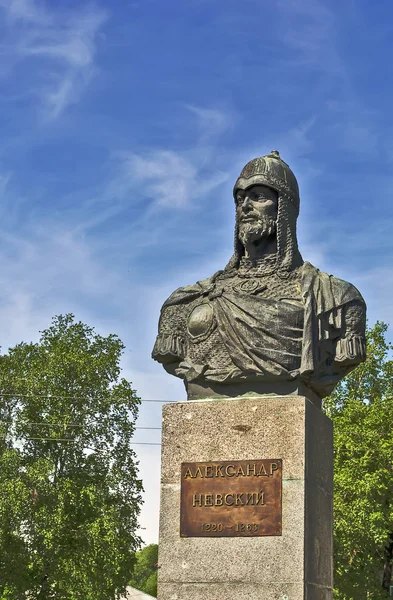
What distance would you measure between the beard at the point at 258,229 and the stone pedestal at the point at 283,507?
69.6 inches

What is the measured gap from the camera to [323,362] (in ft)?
34.0

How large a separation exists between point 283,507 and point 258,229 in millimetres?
2875

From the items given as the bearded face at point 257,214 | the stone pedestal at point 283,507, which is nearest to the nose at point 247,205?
the bearded face at point 257,214

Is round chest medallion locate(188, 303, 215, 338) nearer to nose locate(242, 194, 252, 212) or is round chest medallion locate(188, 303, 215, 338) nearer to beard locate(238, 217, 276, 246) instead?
beard locate(238, 217, 276, 246)

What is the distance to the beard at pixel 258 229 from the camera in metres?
10.9

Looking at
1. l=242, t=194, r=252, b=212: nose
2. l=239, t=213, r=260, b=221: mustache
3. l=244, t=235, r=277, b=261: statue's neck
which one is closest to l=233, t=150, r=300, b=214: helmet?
l=242, t=194, r=252, b=212: nose

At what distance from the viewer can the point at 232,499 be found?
9867 mm

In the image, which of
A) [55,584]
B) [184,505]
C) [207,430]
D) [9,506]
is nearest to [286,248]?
[207,430]

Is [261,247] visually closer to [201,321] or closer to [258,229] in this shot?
[258,229]

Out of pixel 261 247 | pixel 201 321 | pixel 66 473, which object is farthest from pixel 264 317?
pixel 66 473

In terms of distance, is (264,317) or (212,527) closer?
(212,527)

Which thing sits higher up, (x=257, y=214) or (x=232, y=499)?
(x=257, y=214)

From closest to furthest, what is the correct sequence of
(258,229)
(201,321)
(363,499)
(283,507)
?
(283,507) → (201,321) → (258,229) → (363,499)

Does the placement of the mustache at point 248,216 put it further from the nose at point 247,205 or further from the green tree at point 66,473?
the green tree at point 66,473
